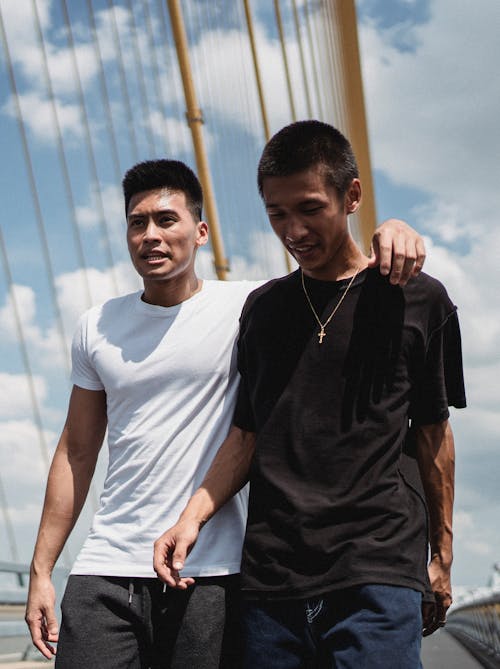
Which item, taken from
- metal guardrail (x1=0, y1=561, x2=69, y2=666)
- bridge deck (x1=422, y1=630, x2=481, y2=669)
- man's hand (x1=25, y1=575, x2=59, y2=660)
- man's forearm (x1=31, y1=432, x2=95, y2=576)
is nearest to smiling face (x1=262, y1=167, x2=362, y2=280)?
man's forearm (x1=31, y1=432, x2=95, y2=576)

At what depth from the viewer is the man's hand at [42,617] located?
2.45 meters

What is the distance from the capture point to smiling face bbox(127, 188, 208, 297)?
8.32ft

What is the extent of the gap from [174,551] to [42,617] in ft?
1.86

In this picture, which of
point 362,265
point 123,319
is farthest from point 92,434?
point 362,265

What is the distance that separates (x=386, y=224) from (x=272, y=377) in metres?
0.37

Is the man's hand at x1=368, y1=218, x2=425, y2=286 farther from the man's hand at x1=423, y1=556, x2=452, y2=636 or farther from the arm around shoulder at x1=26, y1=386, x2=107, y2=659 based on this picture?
the arm around shoulder at x1=26, y1=386, x2=107, y2=659

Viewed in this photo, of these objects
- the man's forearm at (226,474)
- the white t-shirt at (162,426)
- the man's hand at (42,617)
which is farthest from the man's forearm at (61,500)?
the man's forearm at (226,474)

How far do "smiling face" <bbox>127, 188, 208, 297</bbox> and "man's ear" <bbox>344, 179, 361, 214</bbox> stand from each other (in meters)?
0.56

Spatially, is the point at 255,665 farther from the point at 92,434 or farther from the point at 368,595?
the point at 92,434

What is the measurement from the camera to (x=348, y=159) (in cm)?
216

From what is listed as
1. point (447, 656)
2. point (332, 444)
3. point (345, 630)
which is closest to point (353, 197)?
point (332, 444)

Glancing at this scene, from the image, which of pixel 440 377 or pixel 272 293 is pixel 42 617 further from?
pixel 440 377

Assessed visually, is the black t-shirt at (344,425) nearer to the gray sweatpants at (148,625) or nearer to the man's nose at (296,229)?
the man's nose at (296,229)

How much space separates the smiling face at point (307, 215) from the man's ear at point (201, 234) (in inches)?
24.4
